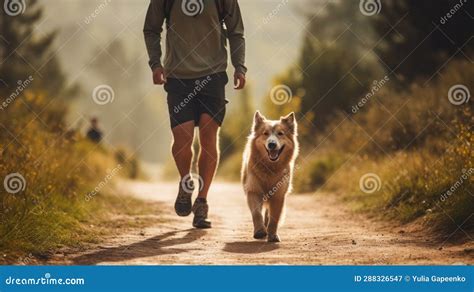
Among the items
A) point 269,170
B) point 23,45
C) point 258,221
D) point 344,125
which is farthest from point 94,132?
point 258,221

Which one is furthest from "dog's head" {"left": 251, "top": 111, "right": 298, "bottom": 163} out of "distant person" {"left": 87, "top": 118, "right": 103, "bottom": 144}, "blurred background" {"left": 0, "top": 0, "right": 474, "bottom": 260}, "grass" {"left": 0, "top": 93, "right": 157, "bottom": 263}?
"distant person" {"left": 87, "top": 118, "right": 103, "bottom": 144}

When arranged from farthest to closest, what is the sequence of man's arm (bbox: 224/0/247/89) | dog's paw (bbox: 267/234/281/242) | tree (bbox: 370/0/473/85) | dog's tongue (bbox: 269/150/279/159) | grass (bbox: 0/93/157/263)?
tree (bbox: 370/0/473/85) < man's arm (bbox: 224/0/247/89) < dog's tongue (bbox: 269/150/279/159) < dog's paw (bbox: 267/234/281/242) < grass (bbox: 0/93/157/263)

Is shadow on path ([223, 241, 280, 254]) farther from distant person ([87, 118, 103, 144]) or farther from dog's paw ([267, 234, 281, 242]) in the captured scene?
distant person ([87, 118, 103, 144])

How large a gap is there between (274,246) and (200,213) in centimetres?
134

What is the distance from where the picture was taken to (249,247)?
18.2 ft

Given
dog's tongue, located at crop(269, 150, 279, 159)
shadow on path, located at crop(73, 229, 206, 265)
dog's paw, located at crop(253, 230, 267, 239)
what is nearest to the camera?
shadow on path, located at crop(73, 229, 206, 265)

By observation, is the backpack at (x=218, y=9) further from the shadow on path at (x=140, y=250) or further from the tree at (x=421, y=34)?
the tree at (x=421, y=34)

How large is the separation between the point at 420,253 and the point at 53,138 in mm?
5932

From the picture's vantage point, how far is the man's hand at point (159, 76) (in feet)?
21.4

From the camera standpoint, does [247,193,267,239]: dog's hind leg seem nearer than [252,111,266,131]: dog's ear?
Yes

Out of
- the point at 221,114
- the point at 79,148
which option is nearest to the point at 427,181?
the point at 221,114

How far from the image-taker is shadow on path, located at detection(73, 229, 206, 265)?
4682mm

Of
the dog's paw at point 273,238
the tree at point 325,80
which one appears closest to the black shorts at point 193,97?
the dog's paw at point 273,238

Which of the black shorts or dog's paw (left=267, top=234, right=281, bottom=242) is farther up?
the black shorts
